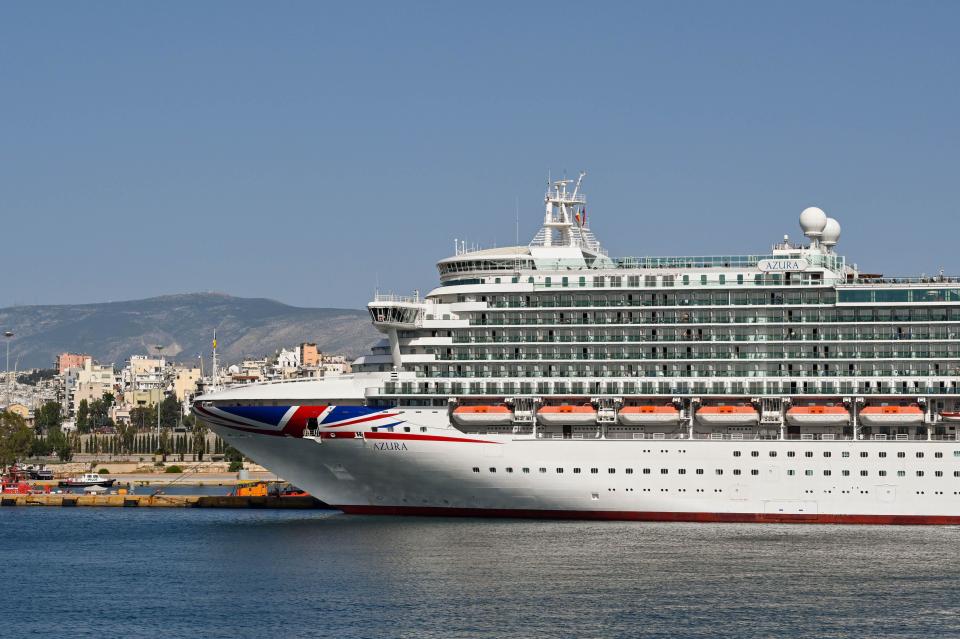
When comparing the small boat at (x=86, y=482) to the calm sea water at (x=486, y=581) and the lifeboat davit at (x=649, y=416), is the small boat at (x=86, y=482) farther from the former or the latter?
the lifeboat davit at (x=649, y=416)

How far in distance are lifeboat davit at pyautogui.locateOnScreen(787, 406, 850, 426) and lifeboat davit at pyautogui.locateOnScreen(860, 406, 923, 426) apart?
727mm

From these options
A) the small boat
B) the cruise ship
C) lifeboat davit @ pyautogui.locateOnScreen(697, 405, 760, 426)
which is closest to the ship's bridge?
the cruise ship

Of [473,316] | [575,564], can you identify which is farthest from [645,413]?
[575,564]

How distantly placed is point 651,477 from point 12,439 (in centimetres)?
7558

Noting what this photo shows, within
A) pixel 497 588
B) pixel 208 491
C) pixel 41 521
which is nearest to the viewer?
pixel 497 588

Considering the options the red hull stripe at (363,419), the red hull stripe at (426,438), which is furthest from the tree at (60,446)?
the red hull stripe at (426,438)

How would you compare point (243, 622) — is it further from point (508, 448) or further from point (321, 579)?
point (508, 448)

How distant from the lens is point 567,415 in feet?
181

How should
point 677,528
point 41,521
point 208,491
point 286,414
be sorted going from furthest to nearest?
point 208,491 → point 41,521 → point 286,414 → point 677,528

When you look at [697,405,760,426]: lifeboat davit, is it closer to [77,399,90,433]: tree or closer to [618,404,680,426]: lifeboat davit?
[618,404,680,426]: lifeboat davit

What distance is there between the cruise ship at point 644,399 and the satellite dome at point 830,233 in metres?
0.45

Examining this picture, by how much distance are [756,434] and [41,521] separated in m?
32.5

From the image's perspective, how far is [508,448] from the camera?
55000 mm

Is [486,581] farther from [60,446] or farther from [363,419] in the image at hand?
[60,446]
